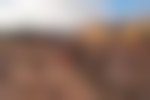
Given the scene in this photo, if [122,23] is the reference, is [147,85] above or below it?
below

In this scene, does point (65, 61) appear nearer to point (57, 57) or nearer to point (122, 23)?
point (57, 57)

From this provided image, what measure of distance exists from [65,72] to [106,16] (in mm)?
161

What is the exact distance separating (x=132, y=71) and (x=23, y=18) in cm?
28

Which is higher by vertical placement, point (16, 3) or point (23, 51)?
point (16, 3)

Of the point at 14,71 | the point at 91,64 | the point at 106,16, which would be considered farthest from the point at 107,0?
the point at 14,71

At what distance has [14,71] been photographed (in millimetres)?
407

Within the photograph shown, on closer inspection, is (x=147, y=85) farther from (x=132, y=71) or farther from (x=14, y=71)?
(x=14, y=71)

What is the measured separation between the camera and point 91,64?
0.41 m

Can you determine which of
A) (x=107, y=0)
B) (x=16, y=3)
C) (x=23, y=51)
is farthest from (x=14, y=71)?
(x=107, y=0)

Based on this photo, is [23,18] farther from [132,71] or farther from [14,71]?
[132,71]

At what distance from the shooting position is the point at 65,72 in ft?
1.34

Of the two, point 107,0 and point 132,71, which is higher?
point 107,0

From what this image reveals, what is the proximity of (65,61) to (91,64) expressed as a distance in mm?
62

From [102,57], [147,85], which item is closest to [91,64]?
[102,57]
